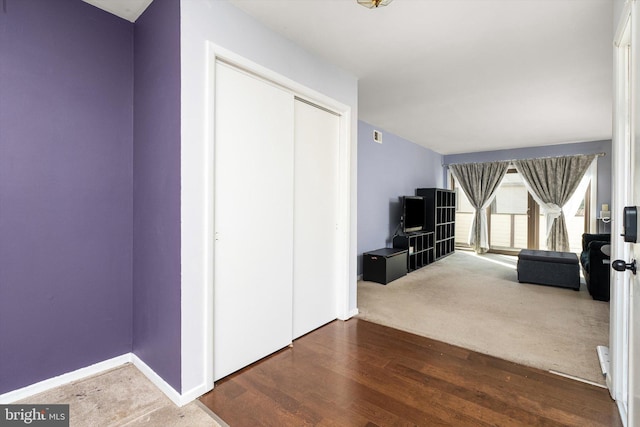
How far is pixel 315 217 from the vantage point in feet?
9.11

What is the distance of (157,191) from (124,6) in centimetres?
128

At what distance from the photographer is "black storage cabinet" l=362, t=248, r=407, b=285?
14.4 feet

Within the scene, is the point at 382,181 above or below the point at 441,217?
above

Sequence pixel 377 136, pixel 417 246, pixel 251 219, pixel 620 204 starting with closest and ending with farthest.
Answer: pixel 620 204 < pixel 251 219 < pixel 377 136 < pixel 417 246

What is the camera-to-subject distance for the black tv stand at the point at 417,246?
5.20 metres

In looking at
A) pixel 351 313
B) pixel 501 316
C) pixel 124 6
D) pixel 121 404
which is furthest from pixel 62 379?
pixel 501 316

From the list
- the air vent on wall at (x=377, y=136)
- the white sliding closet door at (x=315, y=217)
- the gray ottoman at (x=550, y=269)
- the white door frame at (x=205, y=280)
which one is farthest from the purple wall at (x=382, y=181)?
the white door frame at (x=205, y=280)

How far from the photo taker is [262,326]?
225 centimetres

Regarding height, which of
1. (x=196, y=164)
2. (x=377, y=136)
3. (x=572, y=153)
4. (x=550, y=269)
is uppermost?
(x=377, y=136)

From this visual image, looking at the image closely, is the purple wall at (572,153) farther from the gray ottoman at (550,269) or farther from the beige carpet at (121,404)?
the beige carpet at (121,404)

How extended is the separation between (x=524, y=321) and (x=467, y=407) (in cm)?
177

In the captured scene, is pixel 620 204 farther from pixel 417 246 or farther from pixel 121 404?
pixel 417 246

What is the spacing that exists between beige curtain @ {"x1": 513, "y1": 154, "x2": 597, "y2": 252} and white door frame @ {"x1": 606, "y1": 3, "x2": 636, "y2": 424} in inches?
211

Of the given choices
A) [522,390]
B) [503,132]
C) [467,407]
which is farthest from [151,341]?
[503,132]
